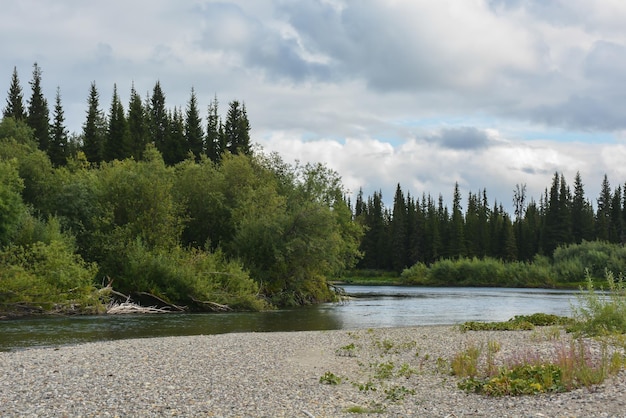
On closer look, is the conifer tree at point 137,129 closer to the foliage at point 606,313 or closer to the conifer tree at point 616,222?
the foliage at point 606,313

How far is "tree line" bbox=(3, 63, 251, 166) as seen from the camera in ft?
284

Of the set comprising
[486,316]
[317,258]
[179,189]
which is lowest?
[486,316]

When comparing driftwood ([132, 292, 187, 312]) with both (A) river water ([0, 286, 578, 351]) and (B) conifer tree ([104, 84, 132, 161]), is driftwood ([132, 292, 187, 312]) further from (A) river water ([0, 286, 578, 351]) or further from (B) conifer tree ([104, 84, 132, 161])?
(B) conifer tree ([104, 84, 132, 161])

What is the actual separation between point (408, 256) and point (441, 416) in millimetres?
130029

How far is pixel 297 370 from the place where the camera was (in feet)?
59.2

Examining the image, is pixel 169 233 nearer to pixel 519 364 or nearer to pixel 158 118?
pixel 519 364

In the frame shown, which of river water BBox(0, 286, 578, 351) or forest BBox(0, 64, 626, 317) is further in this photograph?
forest BBox(0, 64, 626, 317)

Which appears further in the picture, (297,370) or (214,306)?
(214,306)

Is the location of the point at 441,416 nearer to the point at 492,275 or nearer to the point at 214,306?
the point at 214,306

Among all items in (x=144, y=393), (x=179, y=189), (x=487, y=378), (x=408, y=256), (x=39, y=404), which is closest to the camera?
(x=39, y=404)

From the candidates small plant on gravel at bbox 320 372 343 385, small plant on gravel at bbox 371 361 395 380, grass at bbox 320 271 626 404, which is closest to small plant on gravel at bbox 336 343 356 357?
grass at bbox 320 271 626 404

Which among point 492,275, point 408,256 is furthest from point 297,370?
point 408,256

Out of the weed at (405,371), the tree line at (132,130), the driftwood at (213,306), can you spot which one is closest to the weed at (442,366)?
the weed at (405,371)

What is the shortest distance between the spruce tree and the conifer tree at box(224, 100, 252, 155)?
2688 centimetres
